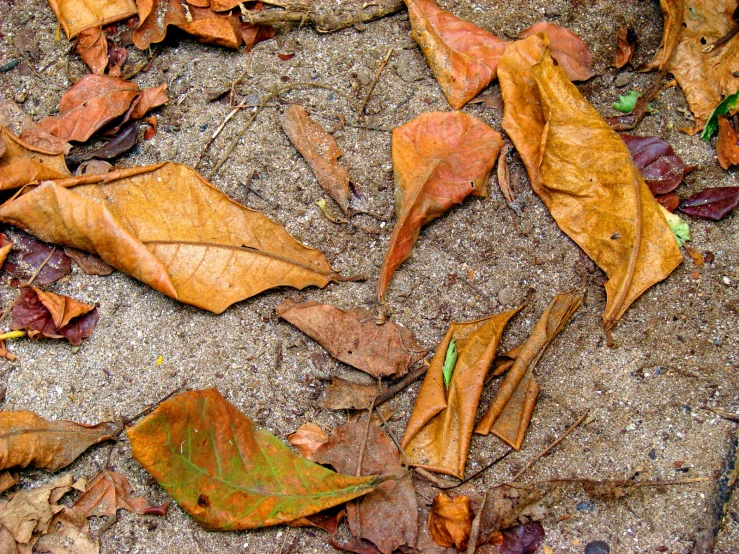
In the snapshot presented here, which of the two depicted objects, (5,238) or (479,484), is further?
(5,238)

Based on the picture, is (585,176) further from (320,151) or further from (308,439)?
(308,439)

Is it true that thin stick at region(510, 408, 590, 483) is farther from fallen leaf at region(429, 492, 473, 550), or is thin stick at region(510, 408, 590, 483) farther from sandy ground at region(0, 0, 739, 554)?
fallen leaf at region(429, 492, 473, 550)

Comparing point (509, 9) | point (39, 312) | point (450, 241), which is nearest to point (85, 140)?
point (39, 312)

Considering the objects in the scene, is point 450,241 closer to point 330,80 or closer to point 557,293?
point 557,293

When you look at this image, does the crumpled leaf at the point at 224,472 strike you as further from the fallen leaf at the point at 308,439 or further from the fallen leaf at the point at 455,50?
the fallen leaf at the point at 455,50

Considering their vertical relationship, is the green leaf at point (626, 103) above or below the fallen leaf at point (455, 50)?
below

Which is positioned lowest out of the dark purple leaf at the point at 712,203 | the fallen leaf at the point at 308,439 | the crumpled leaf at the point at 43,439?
the fallen leaf at the point at 308,439

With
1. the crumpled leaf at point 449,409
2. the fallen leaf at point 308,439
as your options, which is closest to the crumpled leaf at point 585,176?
the crumpled leaf at point 449,409
